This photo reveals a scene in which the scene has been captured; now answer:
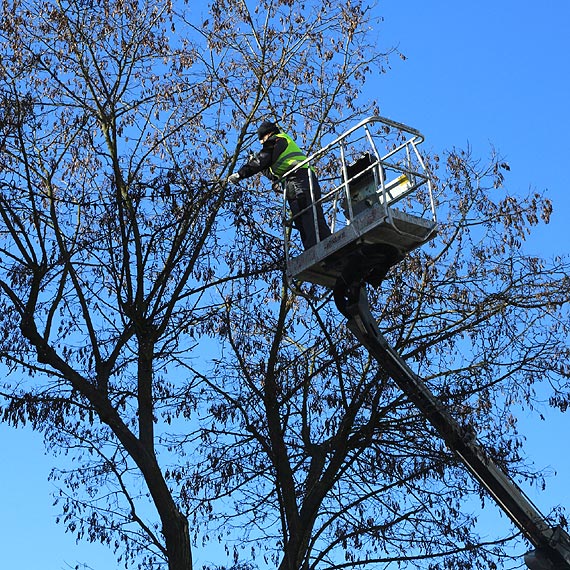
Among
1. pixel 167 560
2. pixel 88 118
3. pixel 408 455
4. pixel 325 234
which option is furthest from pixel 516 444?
pixel 88 118

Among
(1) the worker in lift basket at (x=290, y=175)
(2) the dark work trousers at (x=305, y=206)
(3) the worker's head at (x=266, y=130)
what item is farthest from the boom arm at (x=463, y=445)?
(3) the worker's head at (x=266, y=130)

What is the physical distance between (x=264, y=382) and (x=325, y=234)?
2.03 meters

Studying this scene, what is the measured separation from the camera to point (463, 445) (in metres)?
14.0

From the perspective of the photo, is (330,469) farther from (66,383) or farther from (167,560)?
(66,383)

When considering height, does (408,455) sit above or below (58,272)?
below

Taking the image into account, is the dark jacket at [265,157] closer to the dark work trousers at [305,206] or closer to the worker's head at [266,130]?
the worker's head at [266,130]

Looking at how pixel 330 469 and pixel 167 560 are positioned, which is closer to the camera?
pixel 167 560

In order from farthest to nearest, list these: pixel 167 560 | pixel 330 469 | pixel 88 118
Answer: pixel 88 118 → pixel 330 469 → pixel 167 560

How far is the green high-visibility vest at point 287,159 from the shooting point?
14508 mm

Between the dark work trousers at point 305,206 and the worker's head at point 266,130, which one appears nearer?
the dark work trousers at point 305,206

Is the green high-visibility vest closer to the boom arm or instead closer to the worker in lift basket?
the worker in lift basket

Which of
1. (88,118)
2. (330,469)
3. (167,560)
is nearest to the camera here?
(167,560)

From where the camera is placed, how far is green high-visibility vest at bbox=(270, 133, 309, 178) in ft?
47.6

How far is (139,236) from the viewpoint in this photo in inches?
575
